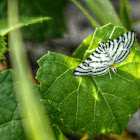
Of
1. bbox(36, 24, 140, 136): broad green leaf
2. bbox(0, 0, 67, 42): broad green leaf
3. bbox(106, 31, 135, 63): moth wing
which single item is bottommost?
bbox(36, 24, 140, 136): broad green leaf

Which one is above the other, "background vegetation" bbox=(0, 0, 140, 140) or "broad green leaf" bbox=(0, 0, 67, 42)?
"broad green leaf" bbox=(0, 0, 67, 42)

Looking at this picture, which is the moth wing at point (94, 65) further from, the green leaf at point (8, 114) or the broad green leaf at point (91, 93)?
the green leaf at point (8, 114)

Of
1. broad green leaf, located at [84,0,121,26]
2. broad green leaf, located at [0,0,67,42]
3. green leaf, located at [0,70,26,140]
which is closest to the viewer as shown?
green leaf, located at [0,70,26,140]

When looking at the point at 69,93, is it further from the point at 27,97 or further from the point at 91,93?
the point at 27,97

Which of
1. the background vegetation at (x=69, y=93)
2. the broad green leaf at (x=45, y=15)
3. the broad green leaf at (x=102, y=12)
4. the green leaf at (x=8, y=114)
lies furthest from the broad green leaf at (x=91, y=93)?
the broad green leaf at (x=45, y=15)

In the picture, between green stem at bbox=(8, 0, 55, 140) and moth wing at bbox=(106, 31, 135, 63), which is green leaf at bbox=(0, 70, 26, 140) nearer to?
green stem at bbox=(8, 0, 55, 140)

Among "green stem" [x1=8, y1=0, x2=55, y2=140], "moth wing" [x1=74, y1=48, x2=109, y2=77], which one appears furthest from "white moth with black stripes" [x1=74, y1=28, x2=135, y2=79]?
"green stem" [x1=8, y1=0, x2=55, y2=140]
